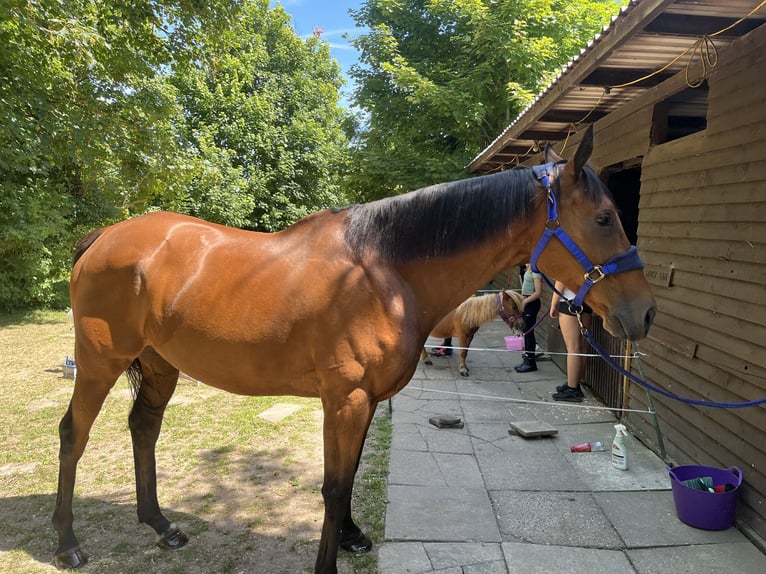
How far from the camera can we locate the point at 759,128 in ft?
9.07

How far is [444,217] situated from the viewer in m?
2.18

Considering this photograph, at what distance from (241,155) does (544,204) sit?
691 inches

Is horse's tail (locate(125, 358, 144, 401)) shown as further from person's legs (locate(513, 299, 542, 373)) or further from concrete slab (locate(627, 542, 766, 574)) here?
person's legs (locate(513, 299, 542, 373))

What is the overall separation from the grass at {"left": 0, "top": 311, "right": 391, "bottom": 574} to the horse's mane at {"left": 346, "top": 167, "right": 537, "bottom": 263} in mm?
1753

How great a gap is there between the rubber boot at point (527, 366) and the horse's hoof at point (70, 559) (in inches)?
213

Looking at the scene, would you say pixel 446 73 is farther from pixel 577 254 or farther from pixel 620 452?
pixel 577 254

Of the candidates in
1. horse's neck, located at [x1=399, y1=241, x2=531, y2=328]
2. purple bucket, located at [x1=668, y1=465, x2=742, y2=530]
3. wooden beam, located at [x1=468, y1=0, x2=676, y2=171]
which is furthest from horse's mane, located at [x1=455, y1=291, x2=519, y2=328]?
horse's neck, located at [x1=399, y1=241, x2=531, y2=328]

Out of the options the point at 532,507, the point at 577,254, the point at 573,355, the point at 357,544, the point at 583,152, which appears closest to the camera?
the point at 583,152

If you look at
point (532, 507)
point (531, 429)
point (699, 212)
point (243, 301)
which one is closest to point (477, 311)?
point (531, 429)

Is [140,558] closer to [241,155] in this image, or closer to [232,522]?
[232,522]

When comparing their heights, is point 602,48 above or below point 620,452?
above

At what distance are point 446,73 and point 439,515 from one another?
36.2 feet

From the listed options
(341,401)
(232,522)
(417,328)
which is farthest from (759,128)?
(232,522)

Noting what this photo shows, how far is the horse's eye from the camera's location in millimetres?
1953
